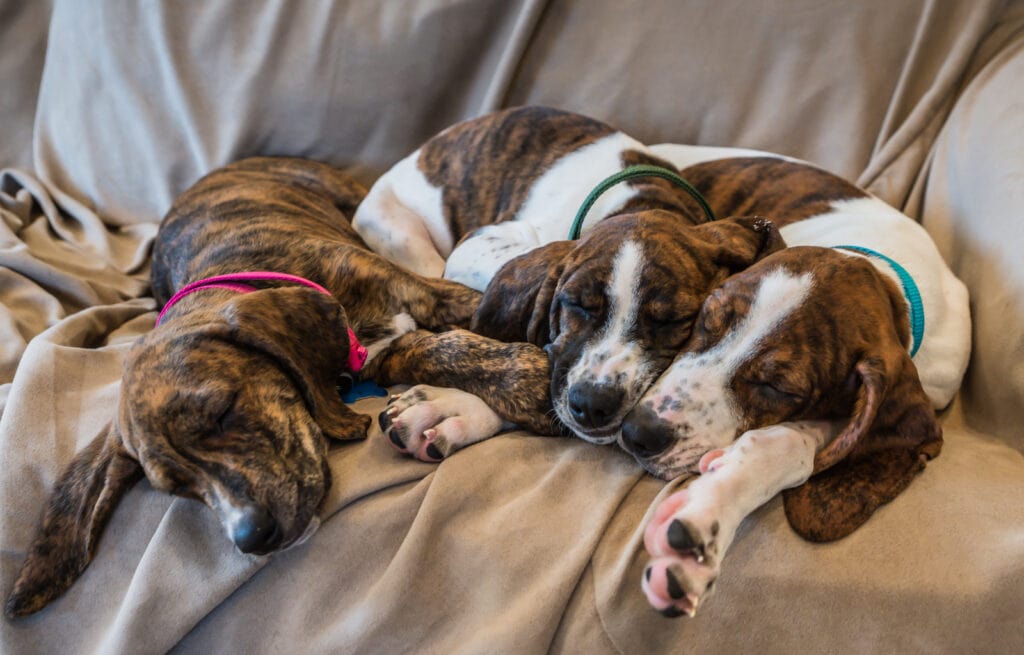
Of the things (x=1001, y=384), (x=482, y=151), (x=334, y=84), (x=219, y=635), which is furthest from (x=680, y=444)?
(x=334, y=84)

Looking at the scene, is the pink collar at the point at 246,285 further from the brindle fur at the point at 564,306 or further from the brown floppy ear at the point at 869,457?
the brown floppy ear at the point at 869,457

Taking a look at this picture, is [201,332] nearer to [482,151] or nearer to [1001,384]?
[482,151]

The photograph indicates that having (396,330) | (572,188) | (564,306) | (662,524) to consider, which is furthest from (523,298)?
(662,524)

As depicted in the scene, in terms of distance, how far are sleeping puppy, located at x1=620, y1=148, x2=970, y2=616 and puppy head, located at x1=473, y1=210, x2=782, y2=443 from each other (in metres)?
0.08

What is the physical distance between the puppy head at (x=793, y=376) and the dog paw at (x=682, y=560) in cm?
29

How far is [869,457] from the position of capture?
1903 millimetres

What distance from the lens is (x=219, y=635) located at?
6.28 feet

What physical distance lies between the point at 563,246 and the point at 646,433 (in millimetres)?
799

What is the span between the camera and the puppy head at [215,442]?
189 cm

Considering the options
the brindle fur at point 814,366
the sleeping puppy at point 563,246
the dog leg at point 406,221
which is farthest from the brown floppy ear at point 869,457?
the dog leg at point 406,221

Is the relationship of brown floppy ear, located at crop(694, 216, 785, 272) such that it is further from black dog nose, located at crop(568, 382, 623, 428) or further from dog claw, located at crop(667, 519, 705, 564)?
dog claw, located at crop(667, 519, 705, 564)

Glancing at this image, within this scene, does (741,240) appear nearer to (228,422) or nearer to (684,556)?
(684,556)

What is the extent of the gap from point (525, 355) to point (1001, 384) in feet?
4.73

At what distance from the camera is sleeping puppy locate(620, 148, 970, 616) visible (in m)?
1.77
